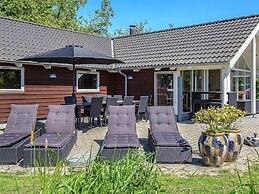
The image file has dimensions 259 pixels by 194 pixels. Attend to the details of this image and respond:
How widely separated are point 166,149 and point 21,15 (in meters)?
24.4

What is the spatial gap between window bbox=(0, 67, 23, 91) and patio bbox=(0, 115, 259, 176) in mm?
4048

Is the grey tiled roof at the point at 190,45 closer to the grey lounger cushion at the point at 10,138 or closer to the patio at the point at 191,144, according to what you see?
the patio at the point at 191,144

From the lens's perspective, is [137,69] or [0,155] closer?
[0,155]

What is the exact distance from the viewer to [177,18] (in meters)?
42.7

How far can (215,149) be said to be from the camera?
5598 mm

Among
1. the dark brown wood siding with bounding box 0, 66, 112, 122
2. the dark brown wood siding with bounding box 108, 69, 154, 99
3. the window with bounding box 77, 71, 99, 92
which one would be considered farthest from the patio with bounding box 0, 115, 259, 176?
the window with bounding box 77, 71, 99, 92

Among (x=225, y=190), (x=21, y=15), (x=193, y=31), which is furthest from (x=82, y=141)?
(x=21, y=15)

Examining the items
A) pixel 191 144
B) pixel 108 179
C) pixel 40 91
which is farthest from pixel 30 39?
pixel 108 179

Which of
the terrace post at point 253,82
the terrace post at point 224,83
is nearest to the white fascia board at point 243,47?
the terrace post at point 224,83

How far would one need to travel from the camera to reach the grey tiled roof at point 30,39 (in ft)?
39.6

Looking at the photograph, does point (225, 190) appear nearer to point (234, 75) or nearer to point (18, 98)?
point (18, 98)

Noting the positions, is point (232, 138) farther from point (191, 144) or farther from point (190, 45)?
point (190, 45)

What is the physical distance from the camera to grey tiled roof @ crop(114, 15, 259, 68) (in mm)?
12594

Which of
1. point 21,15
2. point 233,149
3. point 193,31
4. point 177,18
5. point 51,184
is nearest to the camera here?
point 51,184
